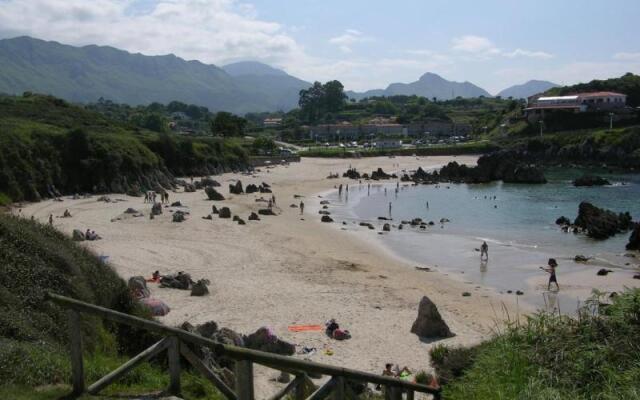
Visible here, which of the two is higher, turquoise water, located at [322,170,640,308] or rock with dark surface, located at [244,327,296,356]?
rock with dark surface, located at [244,327,296,356]

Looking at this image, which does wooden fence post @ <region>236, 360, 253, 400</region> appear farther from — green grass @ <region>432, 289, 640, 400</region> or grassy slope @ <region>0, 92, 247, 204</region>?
grassy slope @ <region>0, 92, 247, 204</region>

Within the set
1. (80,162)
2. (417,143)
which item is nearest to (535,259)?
(80,162)

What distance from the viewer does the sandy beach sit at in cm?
1892

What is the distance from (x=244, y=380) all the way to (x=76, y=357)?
2901mm

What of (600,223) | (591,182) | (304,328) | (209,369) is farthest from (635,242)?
(591,182)

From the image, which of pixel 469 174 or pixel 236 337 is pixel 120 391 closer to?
pixel 236 337

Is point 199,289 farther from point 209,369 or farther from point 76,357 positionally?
point 209,369

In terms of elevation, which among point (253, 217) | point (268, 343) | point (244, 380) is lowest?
point (253, 217)

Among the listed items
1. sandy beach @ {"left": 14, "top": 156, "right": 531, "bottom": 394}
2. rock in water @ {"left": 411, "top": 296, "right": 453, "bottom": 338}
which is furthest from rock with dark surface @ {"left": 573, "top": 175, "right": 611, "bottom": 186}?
rock in water @ {"left": 411, "top": 296, "right": 453, "bottom": 338}

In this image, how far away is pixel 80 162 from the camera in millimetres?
58250

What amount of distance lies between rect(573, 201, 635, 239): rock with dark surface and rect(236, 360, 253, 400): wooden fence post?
129ft

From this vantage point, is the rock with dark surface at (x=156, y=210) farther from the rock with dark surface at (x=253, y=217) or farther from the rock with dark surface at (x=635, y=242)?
the rock with dark surface at (x=635, y=242)

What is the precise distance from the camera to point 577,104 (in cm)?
13300

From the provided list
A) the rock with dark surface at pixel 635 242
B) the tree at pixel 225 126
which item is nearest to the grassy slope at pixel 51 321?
the rock with dark surface at pixel 635 242
